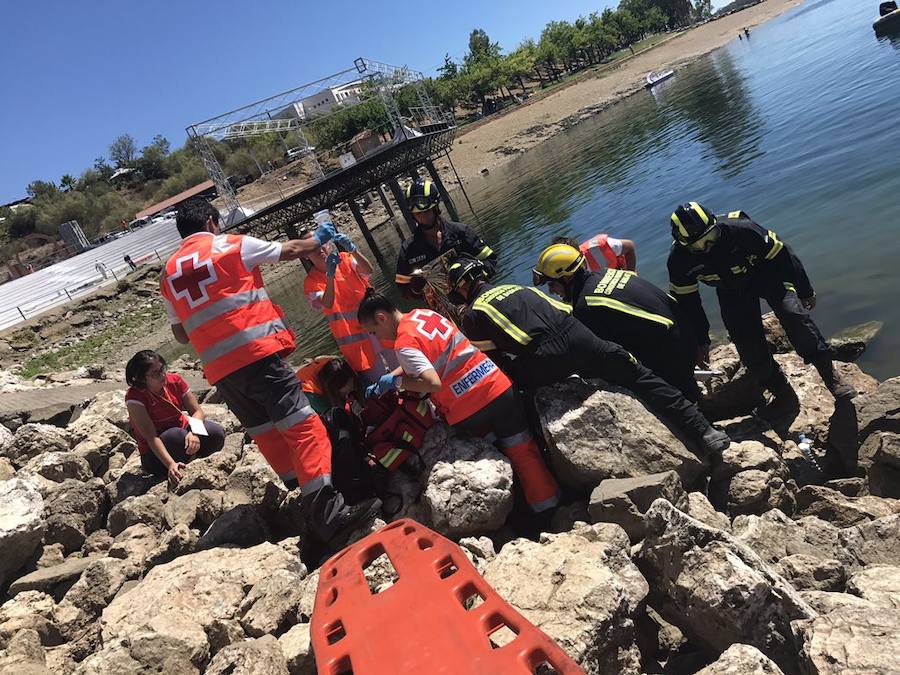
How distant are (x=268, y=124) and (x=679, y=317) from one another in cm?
2611

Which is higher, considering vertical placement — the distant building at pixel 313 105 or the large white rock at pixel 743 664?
the distant building at pixel 313 105

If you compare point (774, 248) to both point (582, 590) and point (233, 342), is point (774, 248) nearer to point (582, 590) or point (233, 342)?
point (582, 590)

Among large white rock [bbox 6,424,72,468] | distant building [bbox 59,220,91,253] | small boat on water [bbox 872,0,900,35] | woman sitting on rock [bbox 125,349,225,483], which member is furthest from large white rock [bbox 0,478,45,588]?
distant building [bbox 59,220,91,253]

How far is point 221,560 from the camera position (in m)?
3.96

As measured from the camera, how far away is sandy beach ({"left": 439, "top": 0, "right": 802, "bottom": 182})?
5594cm

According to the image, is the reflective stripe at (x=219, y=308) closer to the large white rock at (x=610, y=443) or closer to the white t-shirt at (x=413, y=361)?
the white t-shirt at (x=413, y=361)

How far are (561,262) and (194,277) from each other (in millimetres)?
2774

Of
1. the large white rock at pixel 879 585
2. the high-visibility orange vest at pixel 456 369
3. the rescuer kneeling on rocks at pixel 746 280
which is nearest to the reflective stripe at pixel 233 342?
the high-visibility orange vest at pixel 456 369

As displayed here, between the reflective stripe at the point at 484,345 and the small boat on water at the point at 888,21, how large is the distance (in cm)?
3208

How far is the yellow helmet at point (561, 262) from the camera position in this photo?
5020 mm

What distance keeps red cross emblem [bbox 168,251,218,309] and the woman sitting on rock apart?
188 centimetres

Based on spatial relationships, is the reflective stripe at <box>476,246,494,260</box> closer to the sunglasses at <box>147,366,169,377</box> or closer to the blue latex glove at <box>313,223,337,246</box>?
the blue latex glove at <box>313,223,337,246</box>

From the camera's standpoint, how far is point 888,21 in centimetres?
2762

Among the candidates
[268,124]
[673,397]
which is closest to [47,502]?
[673,397]
